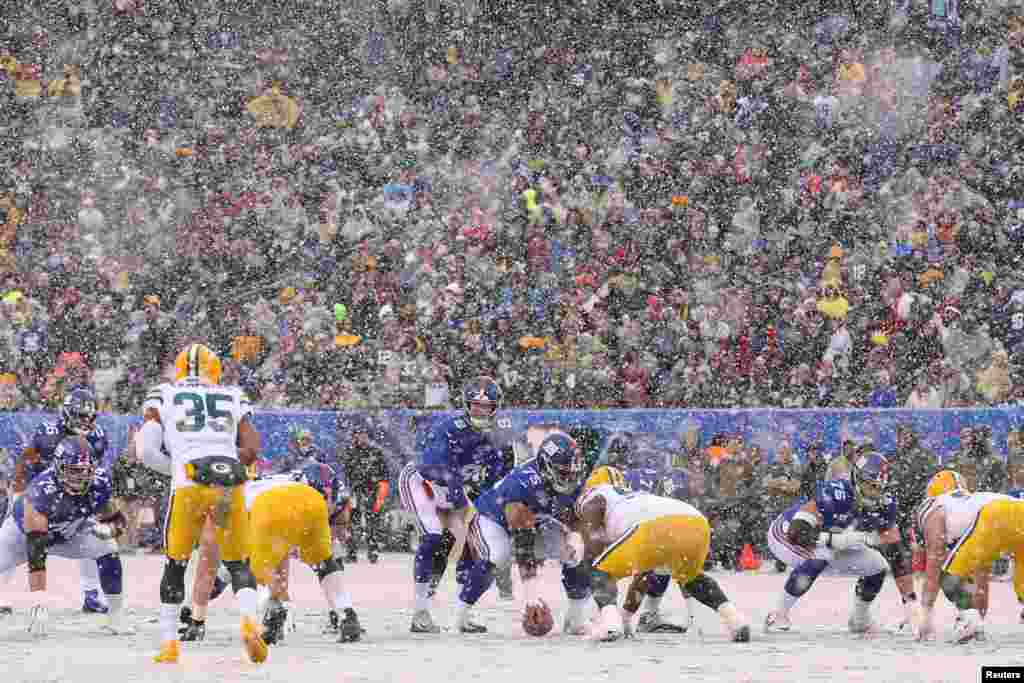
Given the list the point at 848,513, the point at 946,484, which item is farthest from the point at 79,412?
the point at 946,484

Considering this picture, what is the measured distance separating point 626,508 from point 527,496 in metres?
0.85

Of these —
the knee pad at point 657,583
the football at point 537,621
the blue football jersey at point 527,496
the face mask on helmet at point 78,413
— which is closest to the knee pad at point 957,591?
the knee pad at point 657,583

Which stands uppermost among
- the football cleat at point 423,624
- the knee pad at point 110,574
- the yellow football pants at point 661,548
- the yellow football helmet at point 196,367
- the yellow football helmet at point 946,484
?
the yellow football helmet at point 196,367

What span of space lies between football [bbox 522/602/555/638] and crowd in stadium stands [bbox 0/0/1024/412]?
944cm

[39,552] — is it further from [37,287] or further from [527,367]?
[37,287]

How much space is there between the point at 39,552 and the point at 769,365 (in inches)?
437

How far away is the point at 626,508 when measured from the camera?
12141 mm

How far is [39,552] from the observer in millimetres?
13109

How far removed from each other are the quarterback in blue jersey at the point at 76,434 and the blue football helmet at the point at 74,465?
32cm

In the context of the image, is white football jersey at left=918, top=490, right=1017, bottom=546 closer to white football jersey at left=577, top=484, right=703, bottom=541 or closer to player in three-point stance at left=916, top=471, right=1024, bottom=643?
player in three-point stance at left=916, top=471, right=1024, bottom=643

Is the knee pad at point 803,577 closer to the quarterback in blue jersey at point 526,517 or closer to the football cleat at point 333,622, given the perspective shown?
the quarterback in blue jersey at point 526,517

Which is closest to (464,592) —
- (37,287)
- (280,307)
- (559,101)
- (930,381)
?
(930,381)

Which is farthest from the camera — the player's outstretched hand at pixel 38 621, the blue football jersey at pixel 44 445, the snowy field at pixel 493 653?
the blue football jersey at pixel 44 445

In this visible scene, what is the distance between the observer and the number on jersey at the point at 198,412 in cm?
1107
